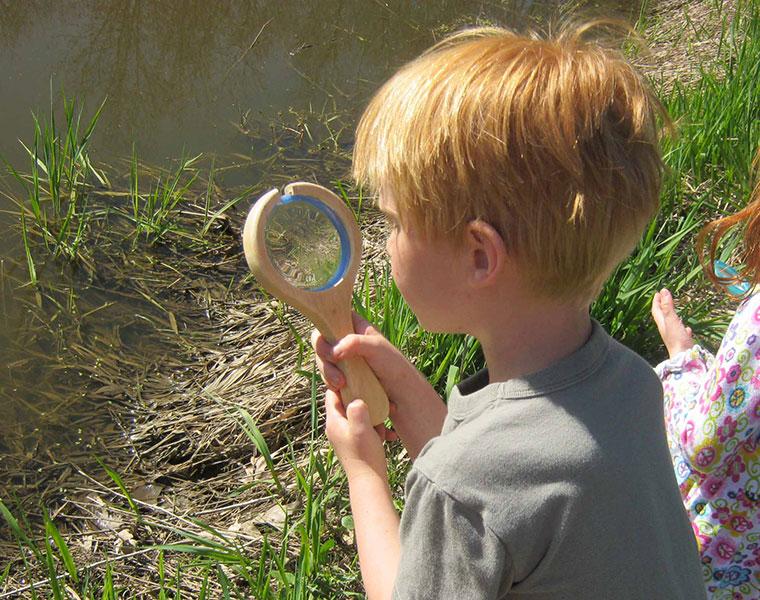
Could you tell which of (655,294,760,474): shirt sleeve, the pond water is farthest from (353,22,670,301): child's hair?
the pond water

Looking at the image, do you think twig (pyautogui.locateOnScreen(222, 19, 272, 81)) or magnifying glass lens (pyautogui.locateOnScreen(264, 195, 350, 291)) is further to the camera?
twig (pyautogui.locateOnScreen(222, 19, 272, 81))

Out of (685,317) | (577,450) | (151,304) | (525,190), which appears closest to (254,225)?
(525,190)

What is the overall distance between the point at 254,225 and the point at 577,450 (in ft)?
1.96

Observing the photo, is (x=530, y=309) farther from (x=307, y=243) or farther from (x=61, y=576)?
(x=61, y=576)

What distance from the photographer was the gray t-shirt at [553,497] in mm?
1077

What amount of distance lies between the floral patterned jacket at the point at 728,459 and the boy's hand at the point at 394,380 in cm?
44

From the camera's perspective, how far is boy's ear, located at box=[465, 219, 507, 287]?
116 cm

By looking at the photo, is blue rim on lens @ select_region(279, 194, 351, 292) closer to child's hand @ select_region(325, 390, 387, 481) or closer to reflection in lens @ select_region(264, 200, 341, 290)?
reflection in lens @ select_region(264, 200, 341, 290)

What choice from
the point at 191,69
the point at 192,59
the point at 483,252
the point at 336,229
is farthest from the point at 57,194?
the point at 483,252

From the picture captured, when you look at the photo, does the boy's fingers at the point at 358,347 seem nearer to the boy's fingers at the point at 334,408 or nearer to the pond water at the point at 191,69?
the boy's fingers at the point at 334,408

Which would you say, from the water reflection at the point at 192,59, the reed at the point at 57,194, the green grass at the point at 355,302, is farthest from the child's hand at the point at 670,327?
the water reflection at the point at 192,59

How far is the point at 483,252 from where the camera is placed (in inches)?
46.8

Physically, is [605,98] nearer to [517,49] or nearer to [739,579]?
[517,49]

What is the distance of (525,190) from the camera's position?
3.76 feet
